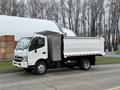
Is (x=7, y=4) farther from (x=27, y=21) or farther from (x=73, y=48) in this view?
(x=73, y=48)

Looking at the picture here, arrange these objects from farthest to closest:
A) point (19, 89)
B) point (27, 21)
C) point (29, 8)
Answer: point (29, 8)
point (27, 21)
point (19, 89)

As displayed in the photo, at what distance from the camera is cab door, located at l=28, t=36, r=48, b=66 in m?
15.9

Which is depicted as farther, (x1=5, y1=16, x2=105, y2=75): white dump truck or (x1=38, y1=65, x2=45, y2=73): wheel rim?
(x1=38, y1=65, x2=45, y2=73): wheel rim

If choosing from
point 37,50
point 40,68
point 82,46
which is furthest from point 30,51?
point 82,46

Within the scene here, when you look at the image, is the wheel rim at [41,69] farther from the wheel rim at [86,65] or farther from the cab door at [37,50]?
the wheel rim at [86,65]

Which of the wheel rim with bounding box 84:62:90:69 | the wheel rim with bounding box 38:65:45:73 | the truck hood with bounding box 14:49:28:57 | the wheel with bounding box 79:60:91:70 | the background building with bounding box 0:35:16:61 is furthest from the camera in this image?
the background building with bounding box 0:35:16:61

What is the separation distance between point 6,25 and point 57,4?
4561cm

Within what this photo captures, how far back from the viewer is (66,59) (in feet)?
59.3

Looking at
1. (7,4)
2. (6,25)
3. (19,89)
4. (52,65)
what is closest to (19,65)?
(52,65)

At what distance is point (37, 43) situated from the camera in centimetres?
1630

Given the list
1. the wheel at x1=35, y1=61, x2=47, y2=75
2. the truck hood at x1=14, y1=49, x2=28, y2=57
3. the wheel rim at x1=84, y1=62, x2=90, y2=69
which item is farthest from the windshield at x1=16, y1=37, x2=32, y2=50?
the wheel rim at x1=84, y1=62, x2=90, y2=69

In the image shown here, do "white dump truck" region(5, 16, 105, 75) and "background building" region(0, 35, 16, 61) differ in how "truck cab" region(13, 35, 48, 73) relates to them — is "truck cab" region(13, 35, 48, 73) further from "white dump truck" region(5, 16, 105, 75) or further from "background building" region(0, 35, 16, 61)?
"background building" region(0, 35, 16, 61)

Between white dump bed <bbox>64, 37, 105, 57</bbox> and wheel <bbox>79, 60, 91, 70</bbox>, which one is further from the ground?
white dump bed <bbox>64, 37, 105, 57</bbox>

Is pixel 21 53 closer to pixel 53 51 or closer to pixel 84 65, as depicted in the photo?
pixel 53 51
